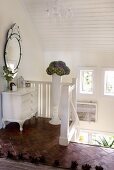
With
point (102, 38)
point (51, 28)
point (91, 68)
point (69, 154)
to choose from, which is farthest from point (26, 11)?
point (69, 154)

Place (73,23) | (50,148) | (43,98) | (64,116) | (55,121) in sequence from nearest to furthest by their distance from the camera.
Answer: (50,148), (64,116), (55,121), (73,23), (43,98)

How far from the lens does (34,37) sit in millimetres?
5512

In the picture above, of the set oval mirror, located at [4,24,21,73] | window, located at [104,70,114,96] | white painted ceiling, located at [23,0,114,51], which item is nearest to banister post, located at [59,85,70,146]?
oval mirror, located at [4,24,21,73]

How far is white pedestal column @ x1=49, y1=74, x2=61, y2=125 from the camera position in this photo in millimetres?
4402

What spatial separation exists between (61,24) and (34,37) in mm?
835

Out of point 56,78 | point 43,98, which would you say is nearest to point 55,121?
point 43,98

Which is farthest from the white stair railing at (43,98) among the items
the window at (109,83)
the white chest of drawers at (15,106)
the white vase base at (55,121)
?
the window at (109,83)

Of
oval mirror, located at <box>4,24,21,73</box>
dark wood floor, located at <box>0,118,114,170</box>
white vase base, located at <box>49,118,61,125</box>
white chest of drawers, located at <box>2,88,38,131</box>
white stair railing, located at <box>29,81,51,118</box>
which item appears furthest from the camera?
white stair railing, located at <box>29,81,51,118</box>

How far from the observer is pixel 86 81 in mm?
6223

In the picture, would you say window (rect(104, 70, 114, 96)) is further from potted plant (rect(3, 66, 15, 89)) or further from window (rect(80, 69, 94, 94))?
potted plant (rect(3, 66, 15, 89))

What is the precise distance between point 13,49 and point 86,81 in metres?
2.61

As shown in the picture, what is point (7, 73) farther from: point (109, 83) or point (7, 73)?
→ point (109, 83)

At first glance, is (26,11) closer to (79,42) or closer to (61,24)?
(61,24)

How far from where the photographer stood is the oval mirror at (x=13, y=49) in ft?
13.8
